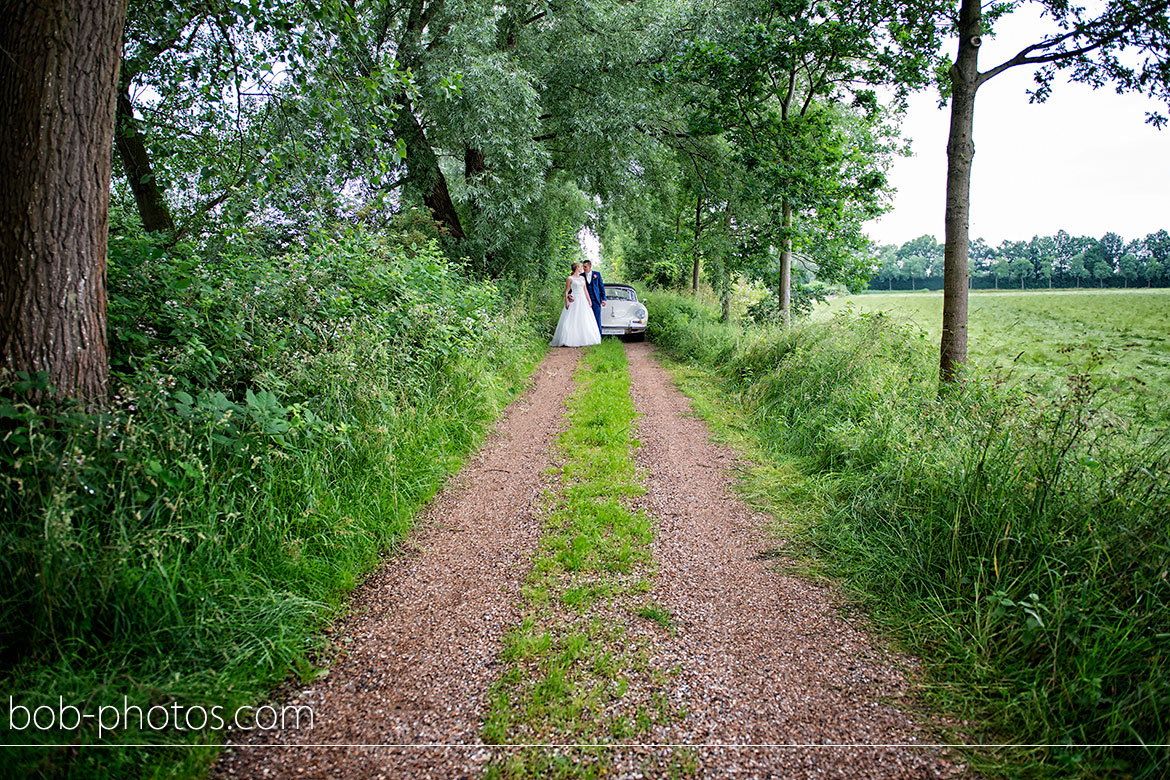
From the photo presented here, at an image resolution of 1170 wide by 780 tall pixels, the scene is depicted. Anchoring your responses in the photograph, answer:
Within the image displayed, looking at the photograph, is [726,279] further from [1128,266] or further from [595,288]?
[1128,266]

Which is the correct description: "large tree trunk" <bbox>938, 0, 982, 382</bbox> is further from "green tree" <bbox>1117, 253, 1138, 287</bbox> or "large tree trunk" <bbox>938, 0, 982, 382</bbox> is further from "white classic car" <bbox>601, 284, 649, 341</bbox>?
"white classic car" <bbox>601, 284, 649, 341</bbox>

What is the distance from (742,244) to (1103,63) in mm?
6438

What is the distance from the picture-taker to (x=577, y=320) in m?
13.1

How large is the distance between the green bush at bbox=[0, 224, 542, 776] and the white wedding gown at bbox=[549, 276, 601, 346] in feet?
26.0

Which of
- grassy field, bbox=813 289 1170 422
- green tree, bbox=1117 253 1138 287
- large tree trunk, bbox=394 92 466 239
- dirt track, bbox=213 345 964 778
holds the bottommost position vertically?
dirt track, bbox=213 345 964 778

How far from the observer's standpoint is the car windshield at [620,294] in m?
14.9

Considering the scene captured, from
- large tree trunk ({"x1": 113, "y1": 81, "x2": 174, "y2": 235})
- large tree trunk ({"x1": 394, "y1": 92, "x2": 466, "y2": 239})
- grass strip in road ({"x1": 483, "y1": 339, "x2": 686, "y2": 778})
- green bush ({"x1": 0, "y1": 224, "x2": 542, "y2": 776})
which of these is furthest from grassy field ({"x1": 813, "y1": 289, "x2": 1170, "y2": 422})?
large tree trunk ({"x1": 394, "y1": 92, "x2": 466, "y2": 239})

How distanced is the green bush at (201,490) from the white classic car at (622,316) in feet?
30.8

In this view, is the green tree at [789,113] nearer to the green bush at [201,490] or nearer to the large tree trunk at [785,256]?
the large tree trunk at [785,256]

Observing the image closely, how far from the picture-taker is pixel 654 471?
4.98 m

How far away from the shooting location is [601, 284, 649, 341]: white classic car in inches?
565

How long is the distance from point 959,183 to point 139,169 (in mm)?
9701

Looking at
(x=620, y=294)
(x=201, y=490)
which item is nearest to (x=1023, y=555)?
(x=201, y=490)

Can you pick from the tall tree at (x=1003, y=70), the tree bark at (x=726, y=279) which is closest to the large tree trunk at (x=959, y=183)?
the tall tree at (x=1003, y=70)
